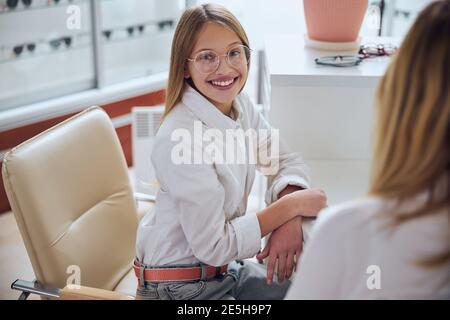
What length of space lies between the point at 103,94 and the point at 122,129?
0.24 m

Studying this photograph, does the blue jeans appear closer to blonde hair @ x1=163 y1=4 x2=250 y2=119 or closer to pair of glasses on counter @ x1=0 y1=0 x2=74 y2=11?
blonde hair @ x1=163 y1=4 x2=250 y2=119

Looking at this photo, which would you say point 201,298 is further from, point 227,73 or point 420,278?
point 420,278

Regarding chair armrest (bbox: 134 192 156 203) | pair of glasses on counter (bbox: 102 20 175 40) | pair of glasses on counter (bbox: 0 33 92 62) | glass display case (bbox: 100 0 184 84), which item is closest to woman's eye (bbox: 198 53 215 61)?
chair armrest (bbox: 134 192 156 203)

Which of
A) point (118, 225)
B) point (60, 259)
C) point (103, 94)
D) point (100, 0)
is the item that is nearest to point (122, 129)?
point (103, 94)

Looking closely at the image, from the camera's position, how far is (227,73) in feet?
4.40

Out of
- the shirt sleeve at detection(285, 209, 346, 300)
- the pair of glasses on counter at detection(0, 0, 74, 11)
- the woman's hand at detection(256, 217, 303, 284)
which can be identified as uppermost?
the pair of glasses on counter at detection(0, 0, 74, 11)

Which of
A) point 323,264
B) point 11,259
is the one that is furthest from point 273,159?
point 11,259

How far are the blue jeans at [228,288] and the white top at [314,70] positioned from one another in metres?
0.47

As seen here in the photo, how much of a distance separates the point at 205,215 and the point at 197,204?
3cm

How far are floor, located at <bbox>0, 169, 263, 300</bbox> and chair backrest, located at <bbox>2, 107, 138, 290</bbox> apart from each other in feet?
2.44

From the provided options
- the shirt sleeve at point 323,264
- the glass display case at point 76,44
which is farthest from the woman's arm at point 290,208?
the glass display case at point 76,44

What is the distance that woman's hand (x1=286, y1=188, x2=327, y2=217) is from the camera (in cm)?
126

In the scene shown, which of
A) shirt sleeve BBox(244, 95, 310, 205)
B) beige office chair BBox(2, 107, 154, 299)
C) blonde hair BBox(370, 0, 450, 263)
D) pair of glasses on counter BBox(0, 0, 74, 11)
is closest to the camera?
blonde hair BBox(370, 0, 450, 263)

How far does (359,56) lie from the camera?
1.66 m
